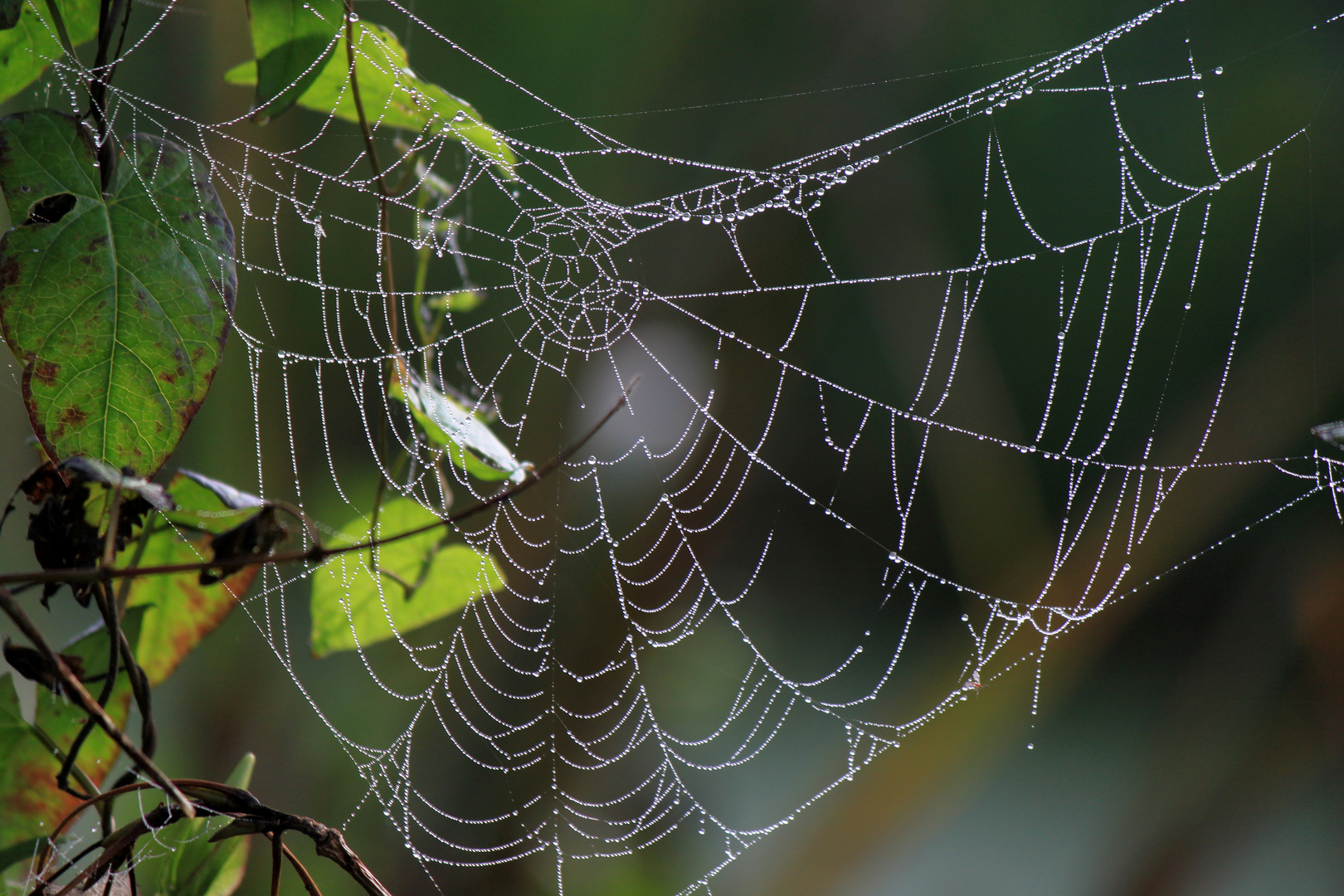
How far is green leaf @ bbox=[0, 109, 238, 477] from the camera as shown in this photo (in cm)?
40

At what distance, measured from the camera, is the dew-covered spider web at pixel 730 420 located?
104cm

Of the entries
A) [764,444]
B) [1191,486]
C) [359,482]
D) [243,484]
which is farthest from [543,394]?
[1191,486]

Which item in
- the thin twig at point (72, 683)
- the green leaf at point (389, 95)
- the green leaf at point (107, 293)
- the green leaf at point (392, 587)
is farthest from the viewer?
the green leaf at point (392, 587)

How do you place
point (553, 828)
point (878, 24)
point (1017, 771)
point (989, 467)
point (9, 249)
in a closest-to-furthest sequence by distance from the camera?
point (9, 249)
point (553, 828)
point (878, 24)
point (989, 467)
point (1017, 771)

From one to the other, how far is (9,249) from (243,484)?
82 cm

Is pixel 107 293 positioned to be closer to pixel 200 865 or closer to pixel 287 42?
pixel 287 42

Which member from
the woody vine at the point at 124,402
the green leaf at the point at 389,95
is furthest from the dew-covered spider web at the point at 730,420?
the woody vine at the point at 124,402

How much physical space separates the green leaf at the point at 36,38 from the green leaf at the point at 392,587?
13.5 inches

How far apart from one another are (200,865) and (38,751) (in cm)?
12

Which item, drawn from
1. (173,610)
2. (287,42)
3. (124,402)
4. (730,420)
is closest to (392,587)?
(173,610)

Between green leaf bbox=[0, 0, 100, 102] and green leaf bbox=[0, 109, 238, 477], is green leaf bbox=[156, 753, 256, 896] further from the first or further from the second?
green leaf bbox=[0, 0, 100, 102]

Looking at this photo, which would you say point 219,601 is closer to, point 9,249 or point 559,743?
point 9,249

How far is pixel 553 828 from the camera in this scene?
44.1 inches

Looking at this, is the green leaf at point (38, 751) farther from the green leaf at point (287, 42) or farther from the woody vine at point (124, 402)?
the green leaf at point (287, 42)
